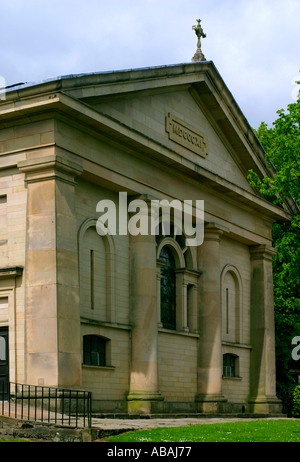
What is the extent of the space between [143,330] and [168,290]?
3.87m

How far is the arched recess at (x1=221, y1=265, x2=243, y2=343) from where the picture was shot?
35281mm

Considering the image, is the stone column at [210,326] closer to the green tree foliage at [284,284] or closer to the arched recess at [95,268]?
the green tree foliage at [284,284]

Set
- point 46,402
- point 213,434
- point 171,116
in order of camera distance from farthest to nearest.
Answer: point 171,116, point 46,402, point 213,434

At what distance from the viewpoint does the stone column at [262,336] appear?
120ft

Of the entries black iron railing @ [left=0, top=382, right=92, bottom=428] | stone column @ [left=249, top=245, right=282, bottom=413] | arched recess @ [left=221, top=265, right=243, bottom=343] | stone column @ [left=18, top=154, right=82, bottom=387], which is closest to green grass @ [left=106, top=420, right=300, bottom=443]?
black iron railing @ [left=0, top=382, right=92, bottom=428]

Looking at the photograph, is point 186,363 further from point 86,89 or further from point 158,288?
point 86,89

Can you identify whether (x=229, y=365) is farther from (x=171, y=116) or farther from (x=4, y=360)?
(x=4, y=360)

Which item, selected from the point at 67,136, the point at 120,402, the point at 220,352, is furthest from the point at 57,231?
the point at 220,352

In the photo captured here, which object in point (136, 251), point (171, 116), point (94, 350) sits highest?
point (171, 116)

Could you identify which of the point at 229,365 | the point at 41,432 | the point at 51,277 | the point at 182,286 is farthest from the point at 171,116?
the point at 41,432

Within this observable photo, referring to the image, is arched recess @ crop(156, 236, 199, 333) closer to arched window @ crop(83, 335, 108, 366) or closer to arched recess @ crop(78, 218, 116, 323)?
arched recess @ crop(78, 218, 116, 323)

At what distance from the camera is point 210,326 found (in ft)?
107

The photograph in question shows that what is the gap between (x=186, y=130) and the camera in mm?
32531

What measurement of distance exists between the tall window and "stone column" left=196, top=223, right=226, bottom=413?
158 cm
